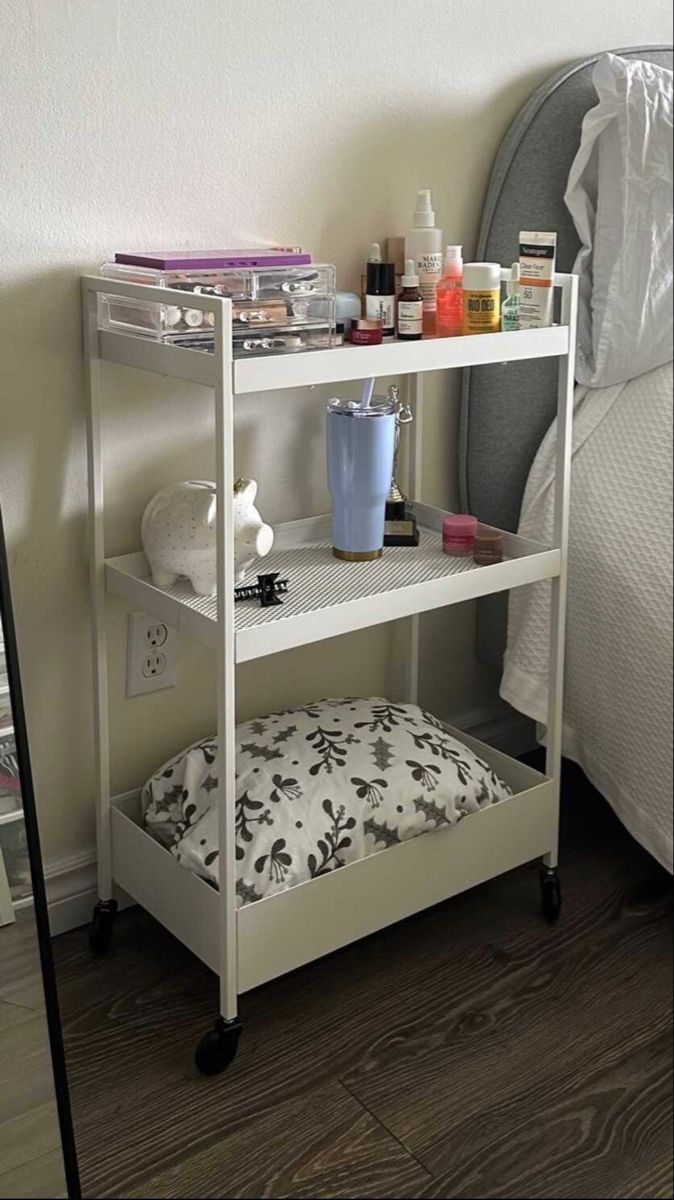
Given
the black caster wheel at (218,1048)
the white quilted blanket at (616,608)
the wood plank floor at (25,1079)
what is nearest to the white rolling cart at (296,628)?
the black caster wheel at (218,1048)

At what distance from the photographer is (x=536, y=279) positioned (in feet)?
5.25

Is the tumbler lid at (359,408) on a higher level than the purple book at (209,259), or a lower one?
lower

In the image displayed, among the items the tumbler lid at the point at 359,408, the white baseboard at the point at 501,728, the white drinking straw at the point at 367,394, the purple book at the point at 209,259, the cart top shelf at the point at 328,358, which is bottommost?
the white baseboard at the point at 501,728

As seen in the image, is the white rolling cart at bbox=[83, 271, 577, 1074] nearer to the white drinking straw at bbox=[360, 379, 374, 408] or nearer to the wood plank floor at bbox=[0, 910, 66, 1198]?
the white drinking straw at bbox=[360, 379, 374, 408]

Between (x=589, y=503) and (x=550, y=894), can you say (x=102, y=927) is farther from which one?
(x=589, y=503)

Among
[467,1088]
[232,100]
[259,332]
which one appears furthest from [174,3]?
[467,1088]

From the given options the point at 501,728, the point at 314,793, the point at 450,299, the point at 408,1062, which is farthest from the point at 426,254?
the point at 408,1062

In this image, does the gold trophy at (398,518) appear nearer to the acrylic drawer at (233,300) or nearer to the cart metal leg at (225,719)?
the acrylic drawer at (233,300)

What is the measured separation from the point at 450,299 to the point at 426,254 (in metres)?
0.07

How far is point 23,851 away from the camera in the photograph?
1.30m

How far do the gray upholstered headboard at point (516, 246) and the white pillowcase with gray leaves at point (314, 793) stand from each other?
40 cm

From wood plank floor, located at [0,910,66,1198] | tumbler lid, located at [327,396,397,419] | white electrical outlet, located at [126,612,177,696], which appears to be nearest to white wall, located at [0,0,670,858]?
white electrical outlet, located at [126,612,177,696]

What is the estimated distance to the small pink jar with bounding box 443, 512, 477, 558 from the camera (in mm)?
1706

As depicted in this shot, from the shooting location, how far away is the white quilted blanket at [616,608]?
176cm
